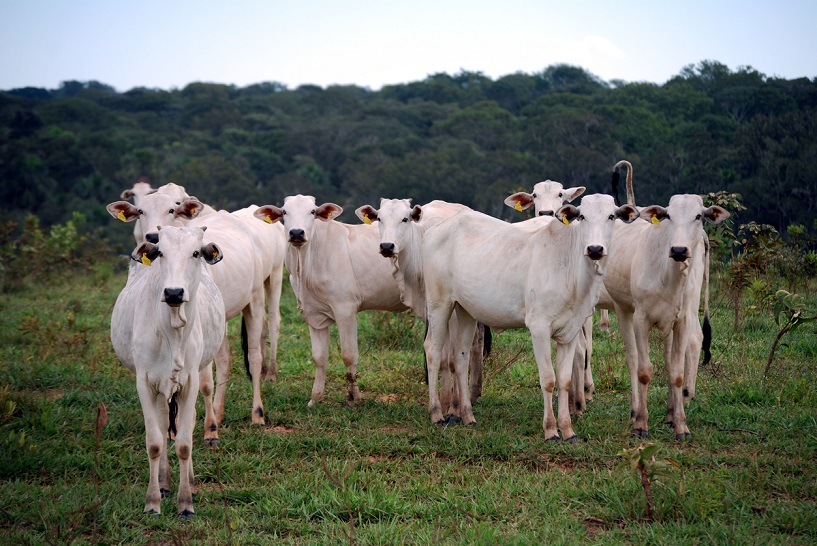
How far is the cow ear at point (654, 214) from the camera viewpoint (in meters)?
6.98

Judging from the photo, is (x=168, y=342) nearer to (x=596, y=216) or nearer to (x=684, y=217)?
(x=596, y=216)

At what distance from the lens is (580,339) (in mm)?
7984

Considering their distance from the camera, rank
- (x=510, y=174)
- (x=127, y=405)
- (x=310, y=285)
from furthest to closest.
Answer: (x=510, y=174), (x=310, y=285), (x=127, y=405)

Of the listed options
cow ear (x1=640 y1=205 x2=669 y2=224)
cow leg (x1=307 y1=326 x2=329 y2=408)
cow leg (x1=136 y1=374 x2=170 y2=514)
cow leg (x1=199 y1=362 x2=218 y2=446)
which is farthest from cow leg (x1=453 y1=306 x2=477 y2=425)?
cow leg (x1=136 y1=374 x2=170 y2=514)

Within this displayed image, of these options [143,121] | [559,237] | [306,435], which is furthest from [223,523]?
[143,121]

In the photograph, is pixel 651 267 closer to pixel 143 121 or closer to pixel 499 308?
pixel 499 308

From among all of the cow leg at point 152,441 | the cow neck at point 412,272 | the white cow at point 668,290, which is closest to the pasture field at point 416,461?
the cow leg at point 152,441

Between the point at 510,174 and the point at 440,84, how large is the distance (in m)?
27.5

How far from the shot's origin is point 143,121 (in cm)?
5284

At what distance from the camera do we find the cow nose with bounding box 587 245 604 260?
21.5 feet

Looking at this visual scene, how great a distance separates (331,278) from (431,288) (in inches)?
45.4

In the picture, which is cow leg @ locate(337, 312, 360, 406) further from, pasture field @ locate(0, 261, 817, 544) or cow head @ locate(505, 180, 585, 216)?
cow head @ locate(505, 180, 585, 216)

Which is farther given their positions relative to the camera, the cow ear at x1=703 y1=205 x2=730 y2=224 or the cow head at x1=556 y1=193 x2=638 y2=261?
the cow ear at x1=703 y1=205 x2=730 y2=224

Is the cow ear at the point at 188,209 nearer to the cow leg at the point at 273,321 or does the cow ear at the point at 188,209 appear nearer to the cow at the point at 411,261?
the cow at the point at 411,261
